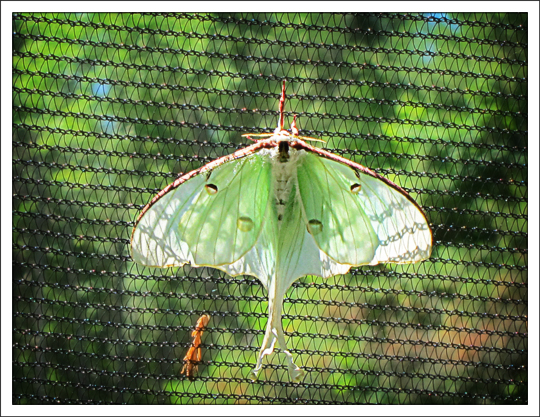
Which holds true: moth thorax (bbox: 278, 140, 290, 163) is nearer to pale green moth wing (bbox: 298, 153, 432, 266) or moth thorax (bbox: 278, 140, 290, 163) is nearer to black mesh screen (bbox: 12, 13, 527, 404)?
pale green moth wing (bbox: 298, 153, 432, 266)

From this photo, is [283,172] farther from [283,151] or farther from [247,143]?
[247,143]

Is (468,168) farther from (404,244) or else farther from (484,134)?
(404,244)

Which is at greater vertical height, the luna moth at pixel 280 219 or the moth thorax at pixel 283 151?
the moth thorax at pixel 283 151

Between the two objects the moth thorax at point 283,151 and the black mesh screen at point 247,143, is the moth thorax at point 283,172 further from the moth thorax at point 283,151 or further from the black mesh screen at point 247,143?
the black mesh screen at point 247,143

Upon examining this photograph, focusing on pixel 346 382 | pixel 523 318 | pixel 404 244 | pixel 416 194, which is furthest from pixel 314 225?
pixel 346 382

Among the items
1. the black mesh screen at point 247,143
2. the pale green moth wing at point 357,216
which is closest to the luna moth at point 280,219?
the pale green moth wing at point 357,216

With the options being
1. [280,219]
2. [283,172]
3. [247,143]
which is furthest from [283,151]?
[247,143]

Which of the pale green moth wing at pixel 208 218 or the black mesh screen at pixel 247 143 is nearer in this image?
the pale green moth wing at pixel 208 218
